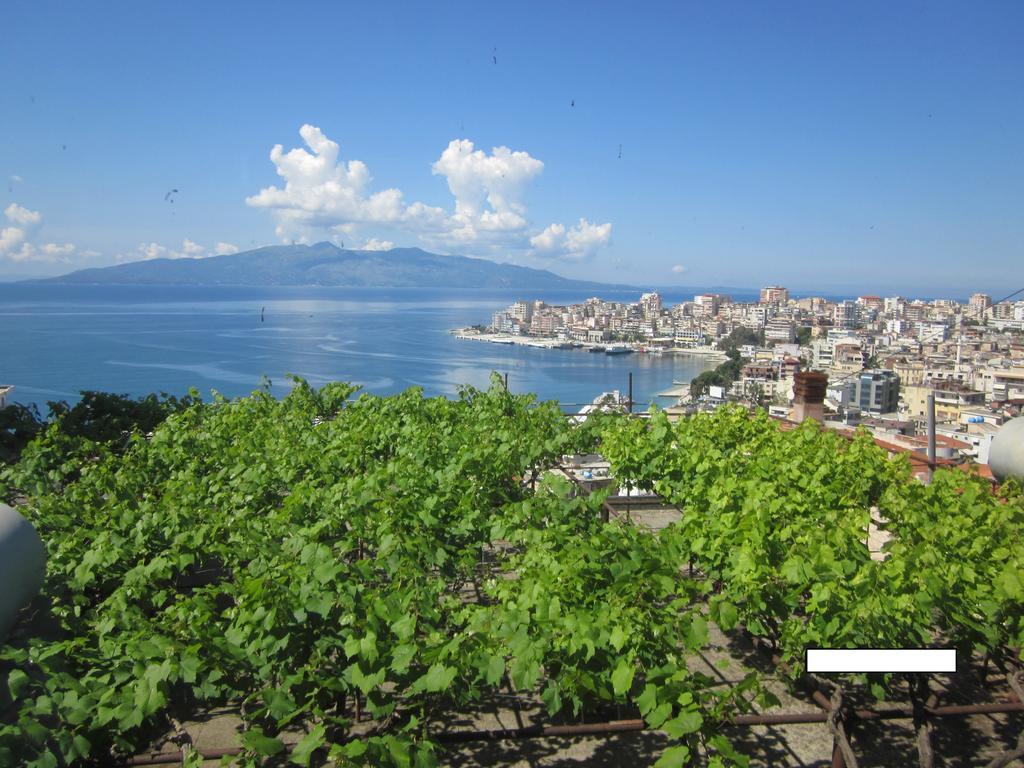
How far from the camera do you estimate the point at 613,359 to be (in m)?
104

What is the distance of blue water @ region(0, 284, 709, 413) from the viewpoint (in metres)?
60.1

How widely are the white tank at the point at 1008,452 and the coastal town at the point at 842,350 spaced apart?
1496 millimetres

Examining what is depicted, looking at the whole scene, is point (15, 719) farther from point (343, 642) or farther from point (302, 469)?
point (302, 469)

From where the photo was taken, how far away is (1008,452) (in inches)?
260

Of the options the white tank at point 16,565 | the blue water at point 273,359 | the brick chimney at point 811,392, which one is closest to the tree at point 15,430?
the white tank at point 16,565

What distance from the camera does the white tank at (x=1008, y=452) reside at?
255 inches

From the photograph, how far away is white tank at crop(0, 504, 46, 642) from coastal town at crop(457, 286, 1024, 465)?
30.4ft

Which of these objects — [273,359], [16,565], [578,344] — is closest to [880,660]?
[16,565]

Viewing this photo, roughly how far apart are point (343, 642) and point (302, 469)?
10.5 feet

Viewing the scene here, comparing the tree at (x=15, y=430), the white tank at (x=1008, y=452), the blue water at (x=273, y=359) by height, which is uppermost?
the white tank at (x=1008, y=452)

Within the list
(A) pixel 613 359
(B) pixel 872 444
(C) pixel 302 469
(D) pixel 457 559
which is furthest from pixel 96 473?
(A) pixel 613 359

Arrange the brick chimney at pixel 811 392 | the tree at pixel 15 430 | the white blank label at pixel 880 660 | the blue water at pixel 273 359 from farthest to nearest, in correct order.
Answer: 1. the blue water at pixel 273 359
2. the brick chimney at pixel 811 392
3. the tree at pixel 15 430
4. the white blank label at pixel 880 660

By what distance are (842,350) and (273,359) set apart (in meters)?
75.8

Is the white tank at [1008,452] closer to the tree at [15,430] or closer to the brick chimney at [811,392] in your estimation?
the brick chimney at [811,392]
